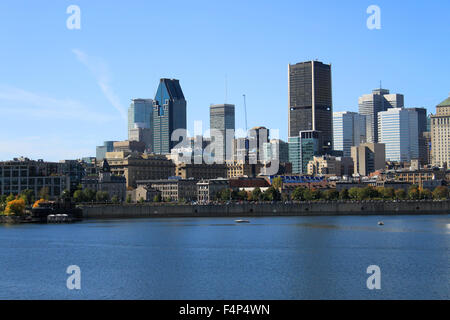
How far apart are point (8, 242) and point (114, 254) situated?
1107 inches

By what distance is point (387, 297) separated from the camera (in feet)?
185

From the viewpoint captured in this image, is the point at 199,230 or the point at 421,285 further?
the point at 199,230

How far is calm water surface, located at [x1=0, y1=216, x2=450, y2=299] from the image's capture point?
60062 millimetres

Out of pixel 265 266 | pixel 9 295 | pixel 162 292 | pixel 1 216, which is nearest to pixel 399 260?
pixel 265 266

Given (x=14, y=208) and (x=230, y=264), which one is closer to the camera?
(x=230, y=264)

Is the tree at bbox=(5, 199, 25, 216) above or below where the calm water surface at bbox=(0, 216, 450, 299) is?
above

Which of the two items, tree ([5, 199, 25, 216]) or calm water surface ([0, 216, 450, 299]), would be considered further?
tree ([5, 199, 25, 216])

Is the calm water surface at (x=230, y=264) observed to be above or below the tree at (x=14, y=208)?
below

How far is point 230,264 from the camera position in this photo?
7656 centimetres

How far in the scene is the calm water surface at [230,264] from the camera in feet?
197

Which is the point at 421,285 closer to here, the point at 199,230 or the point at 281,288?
the point at 281,288

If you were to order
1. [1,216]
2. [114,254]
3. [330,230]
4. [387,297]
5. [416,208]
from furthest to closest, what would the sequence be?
[416,208] → [1,216] → [330,230] → [114,254] → [387,297]

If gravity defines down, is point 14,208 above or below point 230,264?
above

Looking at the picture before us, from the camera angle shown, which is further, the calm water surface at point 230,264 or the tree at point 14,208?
the tree at point 14,208
